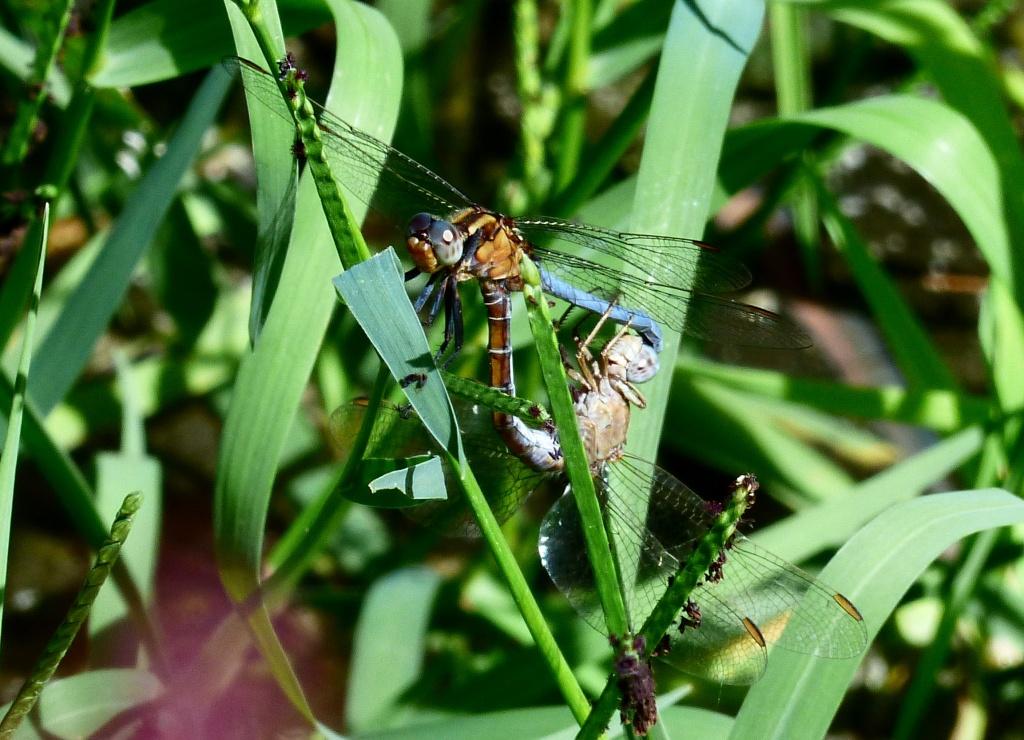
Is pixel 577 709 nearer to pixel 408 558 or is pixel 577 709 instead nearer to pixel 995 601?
pixel 408 558

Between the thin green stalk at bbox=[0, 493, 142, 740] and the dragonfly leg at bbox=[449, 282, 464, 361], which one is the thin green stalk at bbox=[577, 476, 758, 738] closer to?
the thin green stalk at bbox=[0, 493, 142, 740]

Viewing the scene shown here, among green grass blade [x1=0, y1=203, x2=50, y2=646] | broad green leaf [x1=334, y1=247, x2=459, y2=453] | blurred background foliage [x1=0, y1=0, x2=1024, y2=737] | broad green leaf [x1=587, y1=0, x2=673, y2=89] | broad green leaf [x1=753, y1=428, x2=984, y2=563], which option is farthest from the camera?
broad green leaf [x1=587, y1=0, x2=673, y2=89]

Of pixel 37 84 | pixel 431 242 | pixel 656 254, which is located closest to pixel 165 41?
pixel 37 84

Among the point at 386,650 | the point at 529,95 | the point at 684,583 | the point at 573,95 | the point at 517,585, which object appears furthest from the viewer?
the point at 573,95

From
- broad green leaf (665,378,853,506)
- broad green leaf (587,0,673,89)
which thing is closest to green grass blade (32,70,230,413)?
broad green leaf (587,0,673,89)

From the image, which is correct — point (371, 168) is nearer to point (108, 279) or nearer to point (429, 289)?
point (429, 289)
